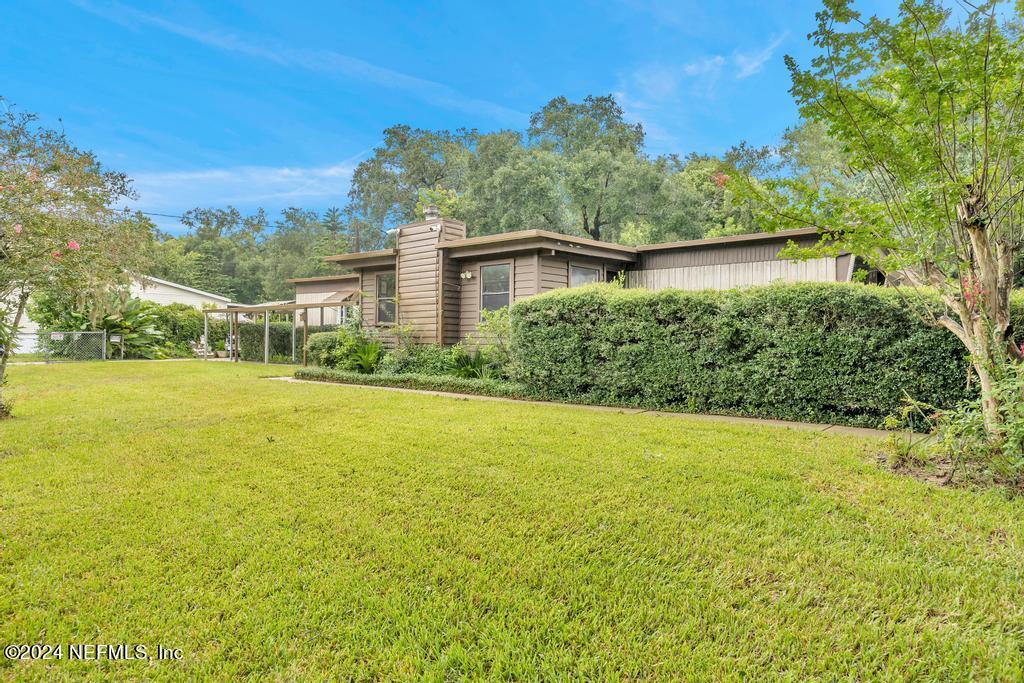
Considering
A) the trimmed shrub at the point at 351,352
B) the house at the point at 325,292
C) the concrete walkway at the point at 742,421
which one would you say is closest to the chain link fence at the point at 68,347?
the house at the point at 325,292

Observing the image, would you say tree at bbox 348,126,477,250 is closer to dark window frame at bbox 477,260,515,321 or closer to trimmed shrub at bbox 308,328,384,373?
trimmed shrub at bbox 308,328,384,373

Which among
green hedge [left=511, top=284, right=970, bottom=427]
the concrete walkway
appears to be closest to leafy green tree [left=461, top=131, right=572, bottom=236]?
green hedge [left=511, top=284, right=970, bottom=427]

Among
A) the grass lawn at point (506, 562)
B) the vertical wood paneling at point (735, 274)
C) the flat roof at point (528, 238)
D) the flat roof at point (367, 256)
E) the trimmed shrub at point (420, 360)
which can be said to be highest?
the flat roof at point (367, 256)

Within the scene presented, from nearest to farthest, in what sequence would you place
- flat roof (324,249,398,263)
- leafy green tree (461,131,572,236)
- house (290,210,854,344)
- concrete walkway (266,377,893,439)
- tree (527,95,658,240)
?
concrete walkway (266,377,893,439) → house (290,210,854,344) → flat roof (324,249,398,263) → tree (527,95,658,240) → leafy green tree (461,131,572,236)

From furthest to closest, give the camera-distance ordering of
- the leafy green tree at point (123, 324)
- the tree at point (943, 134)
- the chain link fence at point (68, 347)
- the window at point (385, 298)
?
the leafy green tree at point (123, 324), the chain link fence at point (68, 347), the window at point (385, 298), the tree at point (943, 134)

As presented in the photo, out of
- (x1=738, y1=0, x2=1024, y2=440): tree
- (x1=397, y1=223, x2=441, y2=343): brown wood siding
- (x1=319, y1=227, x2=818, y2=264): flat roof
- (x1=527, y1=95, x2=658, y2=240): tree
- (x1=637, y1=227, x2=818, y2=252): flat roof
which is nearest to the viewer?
(x1=738, y1=0, x2=1024, y2=440): tree

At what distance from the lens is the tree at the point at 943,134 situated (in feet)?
11.8

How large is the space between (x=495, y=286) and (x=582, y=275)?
1.88m

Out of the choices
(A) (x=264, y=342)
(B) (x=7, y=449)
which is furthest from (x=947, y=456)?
(A) (x=264, y=342)

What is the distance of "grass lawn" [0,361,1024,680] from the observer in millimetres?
1750

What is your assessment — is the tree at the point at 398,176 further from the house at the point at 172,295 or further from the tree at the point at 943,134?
the tree at the point at 943,134

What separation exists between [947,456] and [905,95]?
2.61 m

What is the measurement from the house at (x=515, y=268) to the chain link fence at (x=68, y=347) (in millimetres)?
9052

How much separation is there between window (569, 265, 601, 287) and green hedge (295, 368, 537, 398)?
11.2ft
